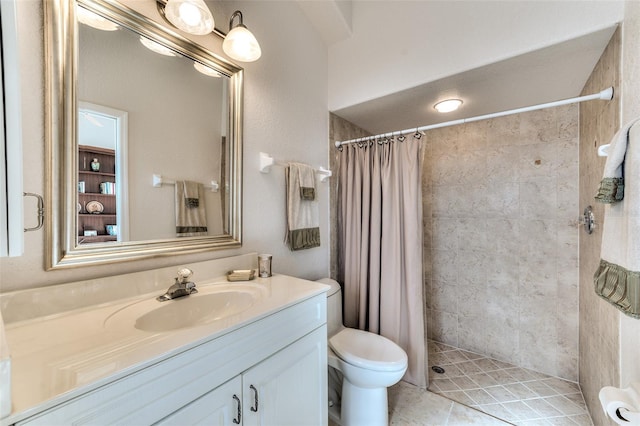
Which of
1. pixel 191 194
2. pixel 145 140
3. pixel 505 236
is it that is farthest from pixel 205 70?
pixel 505 236

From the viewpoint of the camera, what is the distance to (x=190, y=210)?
1.22m

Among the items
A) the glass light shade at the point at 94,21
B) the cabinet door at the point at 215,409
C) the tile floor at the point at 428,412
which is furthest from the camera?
the tile floor at the point at 428,412

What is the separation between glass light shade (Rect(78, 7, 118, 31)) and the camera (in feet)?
2.93

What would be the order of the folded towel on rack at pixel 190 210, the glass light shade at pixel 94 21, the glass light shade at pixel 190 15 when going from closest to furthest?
the glass light shade at pixel 94 21
the glass light shade at pixel 190 15
the folded towel on rack at pixel 190 210

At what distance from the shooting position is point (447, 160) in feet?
7.88

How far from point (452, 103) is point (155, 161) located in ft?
6.43

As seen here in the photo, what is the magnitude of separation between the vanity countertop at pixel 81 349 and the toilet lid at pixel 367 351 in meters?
0.71

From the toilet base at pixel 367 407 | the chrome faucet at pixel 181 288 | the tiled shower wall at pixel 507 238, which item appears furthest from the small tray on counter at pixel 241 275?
the tiled shower wall at pixel 507 238

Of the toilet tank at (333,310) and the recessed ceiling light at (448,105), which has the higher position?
the recessed ceiling light at (448,105)

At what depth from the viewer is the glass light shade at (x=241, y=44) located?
1213 mm

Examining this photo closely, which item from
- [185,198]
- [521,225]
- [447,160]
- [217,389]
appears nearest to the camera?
[217,389]

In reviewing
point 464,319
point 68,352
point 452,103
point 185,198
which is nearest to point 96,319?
point 68,352

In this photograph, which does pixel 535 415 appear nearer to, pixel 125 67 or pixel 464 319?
pixel 464 319

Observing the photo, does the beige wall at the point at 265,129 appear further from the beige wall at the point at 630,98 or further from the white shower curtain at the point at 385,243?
the beige wall at the point at 630,98
